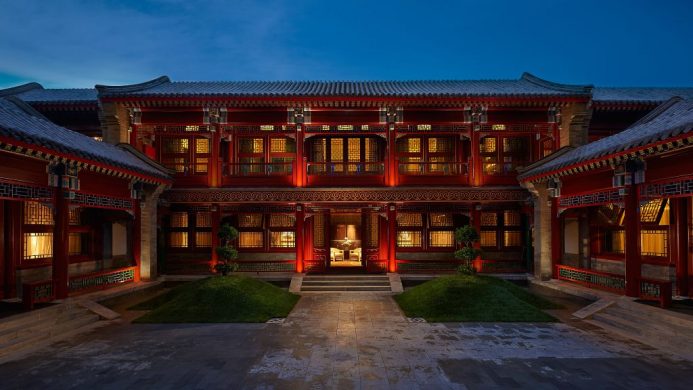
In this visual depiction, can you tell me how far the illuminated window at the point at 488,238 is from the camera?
55.4 feet

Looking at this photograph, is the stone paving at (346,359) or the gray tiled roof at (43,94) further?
the gray tiled roof at (43,94)

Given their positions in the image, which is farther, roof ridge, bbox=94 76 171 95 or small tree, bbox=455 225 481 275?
roof ridge, bbox=94 76 171 95

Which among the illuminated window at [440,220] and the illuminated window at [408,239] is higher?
the illuminated window at [440,220]

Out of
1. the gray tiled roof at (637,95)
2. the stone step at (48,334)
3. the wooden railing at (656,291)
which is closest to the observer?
the stone step at (48,334)

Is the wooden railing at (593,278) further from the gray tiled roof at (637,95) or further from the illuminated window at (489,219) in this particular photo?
the gray tiled roof at (637,95)

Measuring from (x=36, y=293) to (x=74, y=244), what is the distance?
171 inches

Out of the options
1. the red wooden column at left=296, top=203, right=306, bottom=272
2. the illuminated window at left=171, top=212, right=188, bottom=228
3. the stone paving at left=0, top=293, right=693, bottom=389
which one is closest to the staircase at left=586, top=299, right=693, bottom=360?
the stone paving at left=0, top=293, right=693, bottom=389

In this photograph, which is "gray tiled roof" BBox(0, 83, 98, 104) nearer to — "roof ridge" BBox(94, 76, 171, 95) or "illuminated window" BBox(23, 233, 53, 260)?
"roof ridge" BBox(94, 76, 171, 95)

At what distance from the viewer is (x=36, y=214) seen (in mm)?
11891

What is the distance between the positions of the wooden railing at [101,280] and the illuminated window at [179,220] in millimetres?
3316

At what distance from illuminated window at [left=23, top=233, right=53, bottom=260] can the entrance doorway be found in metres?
10.7

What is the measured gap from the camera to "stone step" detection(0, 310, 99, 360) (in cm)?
771

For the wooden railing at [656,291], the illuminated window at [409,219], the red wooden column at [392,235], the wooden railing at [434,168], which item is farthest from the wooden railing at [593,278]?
the red wooden column at [392,235]

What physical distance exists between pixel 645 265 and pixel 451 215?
6.88 m
